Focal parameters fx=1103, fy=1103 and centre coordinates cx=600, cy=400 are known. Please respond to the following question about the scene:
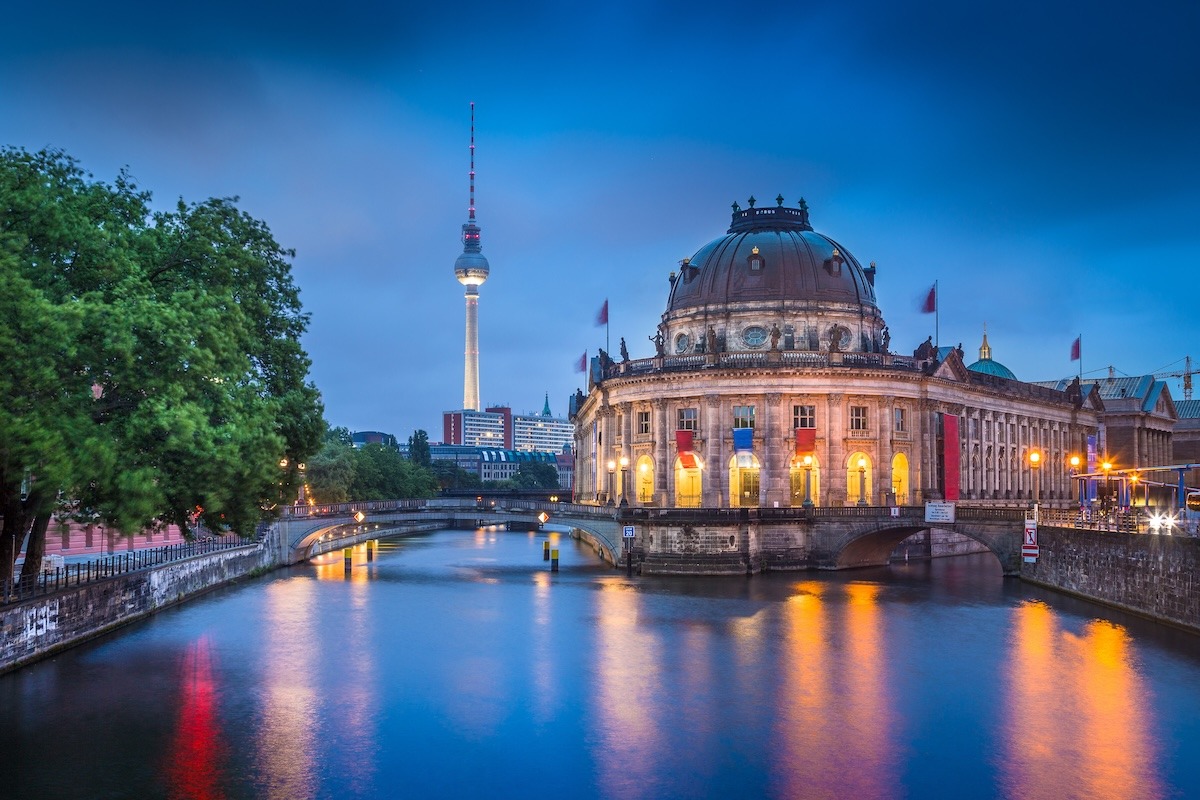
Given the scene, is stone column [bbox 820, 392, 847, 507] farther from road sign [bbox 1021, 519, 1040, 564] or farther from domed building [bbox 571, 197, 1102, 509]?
road sign [bbox 1021, 519, 1040, 564]

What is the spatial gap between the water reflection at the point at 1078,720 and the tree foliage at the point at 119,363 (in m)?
29.6

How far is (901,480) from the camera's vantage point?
3930 inches

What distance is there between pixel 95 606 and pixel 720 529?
44590 mm

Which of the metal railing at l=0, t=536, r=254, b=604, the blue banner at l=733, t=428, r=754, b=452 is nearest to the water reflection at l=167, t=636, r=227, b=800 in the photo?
the metal railing at l=0, t=536, r=254, b=604

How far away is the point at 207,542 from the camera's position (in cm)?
7294

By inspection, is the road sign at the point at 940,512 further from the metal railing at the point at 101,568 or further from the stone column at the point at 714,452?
the metal railing at the point at 101,568

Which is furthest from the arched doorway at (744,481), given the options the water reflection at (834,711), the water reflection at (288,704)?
the water reflection at (288,704)

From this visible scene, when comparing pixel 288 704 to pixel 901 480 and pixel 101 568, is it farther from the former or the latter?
pixel 901 480

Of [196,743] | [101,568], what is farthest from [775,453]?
[196,743]

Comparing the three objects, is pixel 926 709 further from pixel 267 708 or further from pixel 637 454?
pixel 637 454

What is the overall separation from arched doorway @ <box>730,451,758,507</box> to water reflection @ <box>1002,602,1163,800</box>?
42139 mm

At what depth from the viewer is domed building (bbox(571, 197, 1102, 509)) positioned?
95.4 m

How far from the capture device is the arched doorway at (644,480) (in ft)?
336

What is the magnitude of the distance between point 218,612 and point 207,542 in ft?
44.5
